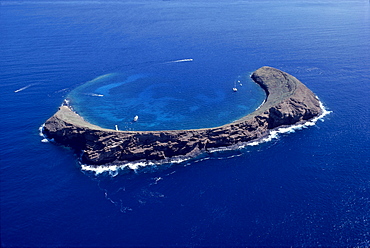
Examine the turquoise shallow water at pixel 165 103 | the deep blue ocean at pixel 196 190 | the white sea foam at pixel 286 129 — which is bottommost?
the deep blue ocean at pixel 196 190

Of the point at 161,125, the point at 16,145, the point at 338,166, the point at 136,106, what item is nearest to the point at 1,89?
the point at 16,145

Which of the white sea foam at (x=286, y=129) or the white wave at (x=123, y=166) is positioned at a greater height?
the white sea foam at (x=286, y=129)

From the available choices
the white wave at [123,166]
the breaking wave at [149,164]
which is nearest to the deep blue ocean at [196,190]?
the breaking wave at [149,164]

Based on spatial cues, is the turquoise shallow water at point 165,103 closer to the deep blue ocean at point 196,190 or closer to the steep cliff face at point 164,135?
the deep blue ocean at point 196,190

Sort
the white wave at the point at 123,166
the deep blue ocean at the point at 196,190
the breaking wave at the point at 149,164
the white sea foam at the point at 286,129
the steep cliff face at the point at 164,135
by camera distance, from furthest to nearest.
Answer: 1. the white sea foam at the point at 286,129
2. the steep cliff face at the point at 164,135
3. the breaking wave at the point at 149,164
4. the white wave at the point at 123,166
5. the deep blue ocean at the point at 196,190

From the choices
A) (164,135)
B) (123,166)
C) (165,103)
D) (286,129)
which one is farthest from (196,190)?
(165,103)

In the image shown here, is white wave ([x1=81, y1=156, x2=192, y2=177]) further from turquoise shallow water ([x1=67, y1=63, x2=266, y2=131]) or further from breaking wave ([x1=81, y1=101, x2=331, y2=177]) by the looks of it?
turquoise shallow water ([x1=67, y1=63, x2=266, y2=131])
